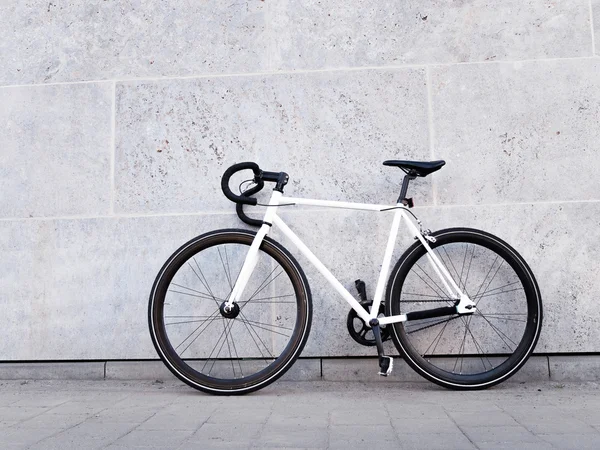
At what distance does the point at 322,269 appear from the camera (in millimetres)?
4027

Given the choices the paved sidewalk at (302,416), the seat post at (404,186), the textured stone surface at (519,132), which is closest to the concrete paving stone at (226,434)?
the paved sidewalk at (302,416)

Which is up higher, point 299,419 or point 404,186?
point 404,186

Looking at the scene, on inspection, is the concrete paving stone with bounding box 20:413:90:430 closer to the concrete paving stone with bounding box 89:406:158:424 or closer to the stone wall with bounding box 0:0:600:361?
the concrete paving stone with bounding box 89:406:158:424

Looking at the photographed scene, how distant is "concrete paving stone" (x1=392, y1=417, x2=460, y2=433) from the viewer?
2990mm

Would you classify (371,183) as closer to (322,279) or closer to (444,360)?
(322,279)

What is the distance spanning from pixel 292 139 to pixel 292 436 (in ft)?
7.38

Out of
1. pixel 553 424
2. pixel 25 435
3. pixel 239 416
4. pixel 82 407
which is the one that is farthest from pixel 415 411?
pixel 25 435

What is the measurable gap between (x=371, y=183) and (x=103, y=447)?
2.50 meters

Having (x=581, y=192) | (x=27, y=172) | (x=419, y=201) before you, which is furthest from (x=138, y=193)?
(x=581, y=192)

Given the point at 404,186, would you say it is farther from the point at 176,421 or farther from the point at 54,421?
the point at 54,421

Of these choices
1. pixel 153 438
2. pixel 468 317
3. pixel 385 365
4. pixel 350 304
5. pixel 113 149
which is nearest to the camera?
pixel 153 438

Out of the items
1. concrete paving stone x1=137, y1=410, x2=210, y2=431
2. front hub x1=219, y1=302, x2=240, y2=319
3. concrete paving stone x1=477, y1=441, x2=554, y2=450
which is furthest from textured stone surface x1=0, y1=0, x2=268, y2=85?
concrete paving stone x1=477, y1=441, x2=554, y2=450

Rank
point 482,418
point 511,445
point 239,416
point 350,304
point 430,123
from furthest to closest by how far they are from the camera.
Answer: point 430,123 < point 350,304 < point 239,416 < point 482,418 < point 511,445

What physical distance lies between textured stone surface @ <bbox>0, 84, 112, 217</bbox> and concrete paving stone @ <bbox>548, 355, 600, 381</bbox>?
3326mm
